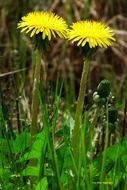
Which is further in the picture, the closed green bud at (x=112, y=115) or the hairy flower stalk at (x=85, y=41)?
the closed green bud at (x=112, y=115)

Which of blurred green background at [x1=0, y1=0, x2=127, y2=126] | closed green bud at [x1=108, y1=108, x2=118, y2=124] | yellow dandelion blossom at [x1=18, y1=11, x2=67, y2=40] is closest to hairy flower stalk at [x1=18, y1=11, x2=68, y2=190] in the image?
yellow dandelion blossom at [x1=18, y1=11, x2=67, y2=40]

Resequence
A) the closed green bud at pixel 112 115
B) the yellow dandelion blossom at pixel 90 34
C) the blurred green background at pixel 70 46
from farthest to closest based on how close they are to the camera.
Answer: the blurred green background at pixel 70 46
the closed green bud at pixel 112 115
the yellow dandelion blossom at pixel 90 34

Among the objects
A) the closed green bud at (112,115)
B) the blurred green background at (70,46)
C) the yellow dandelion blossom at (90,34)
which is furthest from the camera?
the blurred green background at (70,46)

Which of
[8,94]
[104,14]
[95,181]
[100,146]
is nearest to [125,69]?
[104,14]

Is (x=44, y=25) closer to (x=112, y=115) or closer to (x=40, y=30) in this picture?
A: (x=40, y=30)

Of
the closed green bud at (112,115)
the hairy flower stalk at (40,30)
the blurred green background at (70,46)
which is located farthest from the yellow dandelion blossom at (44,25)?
the blurred green background at (70,46)

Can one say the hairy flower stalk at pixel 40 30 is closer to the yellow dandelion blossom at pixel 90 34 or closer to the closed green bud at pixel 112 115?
the yellow dandelion blossom at pixel 90 34
